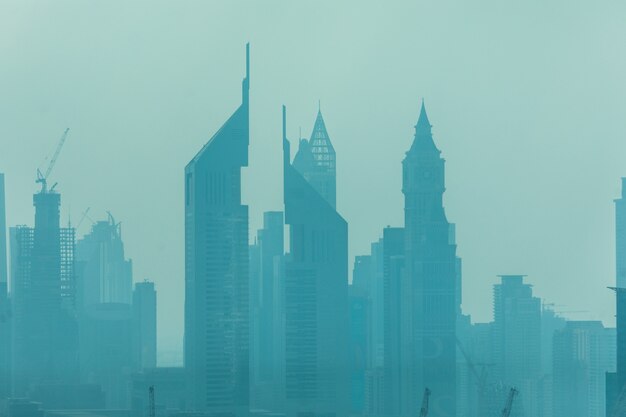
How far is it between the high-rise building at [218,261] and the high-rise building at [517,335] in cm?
715

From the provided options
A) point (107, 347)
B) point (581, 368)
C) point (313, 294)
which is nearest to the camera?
point (581, 368)

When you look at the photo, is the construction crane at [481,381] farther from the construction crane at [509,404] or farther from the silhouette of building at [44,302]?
the silhouette of building at [44,302]

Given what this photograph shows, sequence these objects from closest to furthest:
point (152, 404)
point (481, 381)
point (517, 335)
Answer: point (152, 404)
point (481, 381)
point (517, 335)

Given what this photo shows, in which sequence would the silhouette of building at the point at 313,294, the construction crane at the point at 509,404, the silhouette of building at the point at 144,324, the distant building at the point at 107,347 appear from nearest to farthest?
the construction crane at the point at 509,404 → the silhouette of building at the point at 313,294 → the distant building at the point at 107,347 → the silhouette of building at the point at 144,324

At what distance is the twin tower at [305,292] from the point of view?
51.4 metres

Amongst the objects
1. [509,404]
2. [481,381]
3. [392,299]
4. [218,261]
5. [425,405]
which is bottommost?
[425,405]

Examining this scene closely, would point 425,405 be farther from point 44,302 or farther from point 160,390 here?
point 44,302

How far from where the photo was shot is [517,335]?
51.0 m

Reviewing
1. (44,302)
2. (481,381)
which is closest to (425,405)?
(481,381)

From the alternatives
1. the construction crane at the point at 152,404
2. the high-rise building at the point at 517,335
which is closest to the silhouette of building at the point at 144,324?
the construction crane at the point at 152,404

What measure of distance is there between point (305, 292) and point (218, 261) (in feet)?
9.92

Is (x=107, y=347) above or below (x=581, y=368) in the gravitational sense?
above

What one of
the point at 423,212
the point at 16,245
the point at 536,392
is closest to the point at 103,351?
the point at 16,245

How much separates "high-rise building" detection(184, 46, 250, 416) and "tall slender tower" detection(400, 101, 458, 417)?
489cm
